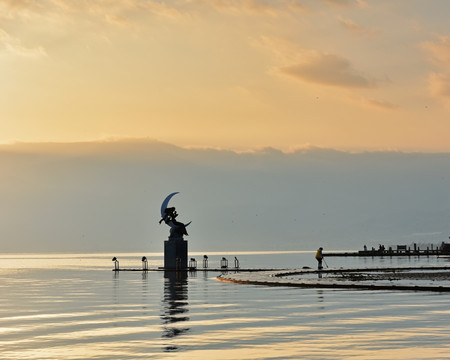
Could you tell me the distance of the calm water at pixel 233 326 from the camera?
67.6ft

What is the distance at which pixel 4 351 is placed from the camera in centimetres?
2120

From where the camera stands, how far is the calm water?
2061 cm

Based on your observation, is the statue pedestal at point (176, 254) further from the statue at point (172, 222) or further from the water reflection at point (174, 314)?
the water reflection at point (174, 314)

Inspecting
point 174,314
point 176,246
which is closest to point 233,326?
point 174,314

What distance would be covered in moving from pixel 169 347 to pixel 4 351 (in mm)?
3895

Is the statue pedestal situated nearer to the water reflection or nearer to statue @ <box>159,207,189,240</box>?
statue @ <box>159,207,189,240</box>

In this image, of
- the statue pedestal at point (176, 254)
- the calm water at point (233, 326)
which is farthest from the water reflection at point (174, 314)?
the statue pedestal at point (176, 254)

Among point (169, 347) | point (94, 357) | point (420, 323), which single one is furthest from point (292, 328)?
point (94, 357)

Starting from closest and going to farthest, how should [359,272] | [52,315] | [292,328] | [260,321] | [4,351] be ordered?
[4,351] < [292,328] < [260,321] < [52,315] < [359,272]

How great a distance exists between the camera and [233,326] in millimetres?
26766

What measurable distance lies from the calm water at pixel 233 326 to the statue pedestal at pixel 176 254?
40620mm

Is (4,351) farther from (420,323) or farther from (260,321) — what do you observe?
(420,323)

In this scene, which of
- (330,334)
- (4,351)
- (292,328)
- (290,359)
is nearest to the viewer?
(290,359)

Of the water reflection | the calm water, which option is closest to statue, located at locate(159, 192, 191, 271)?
the water reflection
